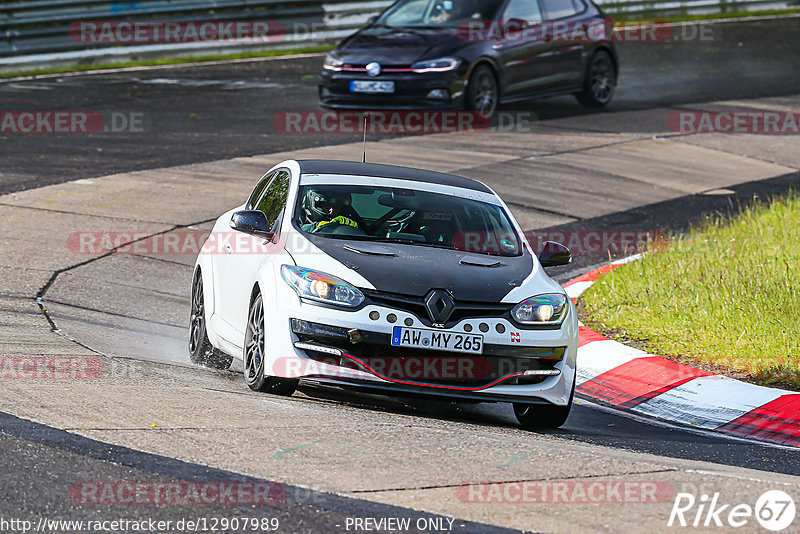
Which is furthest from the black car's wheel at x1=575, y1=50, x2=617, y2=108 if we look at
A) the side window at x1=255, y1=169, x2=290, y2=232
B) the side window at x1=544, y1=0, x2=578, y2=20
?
the side window at x1=255, y1=169, x2=290, y2=232

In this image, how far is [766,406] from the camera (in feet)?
26.5

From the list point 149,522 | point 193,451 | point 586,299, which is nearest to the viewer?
point 149,522

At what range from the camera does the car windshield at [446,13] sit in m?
19.1

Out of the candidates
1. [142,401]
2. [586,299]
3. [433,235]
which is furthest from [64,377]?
[586,299]

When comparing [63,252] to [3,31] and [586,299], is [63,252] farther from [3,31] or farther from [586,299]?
[3,31]

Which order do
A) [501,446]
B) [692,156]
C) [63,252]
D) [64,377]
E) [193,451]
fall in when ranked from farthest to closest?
[692,156], [63,252], [64,377], [501,446], [193,451]

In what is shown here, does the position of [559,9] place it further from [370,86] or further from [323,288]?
[323,288]

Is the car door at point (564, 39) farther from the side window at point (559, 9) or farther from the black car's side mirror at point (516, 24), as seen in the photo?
the black car's side mirror at point (516, 24)

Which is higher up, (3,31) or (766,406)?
(3,31)

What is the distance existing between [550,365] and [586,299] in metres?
3.43

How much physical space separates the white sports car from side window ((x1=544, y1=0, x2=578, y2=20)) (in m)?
11.9

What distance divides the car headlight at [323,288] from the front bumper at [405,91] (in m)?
10.7

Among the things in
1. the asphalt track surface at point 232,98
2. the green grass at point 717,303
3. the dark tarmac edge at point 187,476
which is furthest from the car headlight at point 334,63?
the dark tarmac edge at point 187,476

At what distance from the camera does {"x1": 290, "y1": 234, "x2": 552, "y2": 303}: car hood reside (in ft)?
24.0
